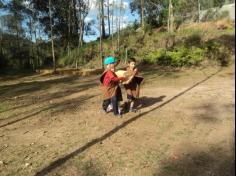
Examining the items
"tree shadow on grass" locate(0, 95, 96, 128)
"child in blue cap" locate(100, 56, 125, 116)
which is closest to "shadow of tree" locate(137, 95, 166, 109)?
"child in blue cap" locate(100, 56, 125, 116)

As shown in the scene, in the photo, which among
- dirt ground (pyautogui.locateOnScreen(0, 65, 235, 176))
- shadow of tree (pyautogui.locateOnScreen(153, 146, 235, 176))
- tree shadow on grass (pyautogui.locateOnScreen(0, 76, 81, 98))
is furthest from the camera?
tree shadow on grass (pyautogui.locateOnScreen(0, 76, 81, 98))

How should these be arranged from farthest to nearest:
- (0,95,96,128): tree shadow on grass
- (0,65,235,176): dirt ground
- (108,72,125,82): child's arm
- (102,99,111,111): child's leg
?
(0,95,96,128): tree shadow on grass
(102,99,111,111): child's leg
(108,72,125,82): child's arm
(0,65,235,176): dirt ground

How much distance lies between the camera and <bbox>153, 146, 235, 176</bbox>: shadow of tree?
152 inches

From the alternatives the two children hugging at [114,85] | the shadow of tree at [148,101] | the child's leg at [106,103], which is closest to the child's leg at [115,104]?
the two children hugging at [114,85]

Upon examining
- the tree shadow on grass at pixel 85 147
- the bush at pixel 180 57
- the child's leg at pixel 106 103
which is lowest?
the tree shadow on grass at pixel 85 147

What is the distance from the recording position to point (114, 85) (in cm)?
683

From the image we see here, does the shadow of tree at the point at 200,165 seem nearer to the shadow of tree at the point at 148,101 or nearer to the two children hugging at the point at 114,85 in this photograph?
the two children hugging at the point at 114,85

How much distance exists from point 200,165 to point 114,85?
10.6 feet

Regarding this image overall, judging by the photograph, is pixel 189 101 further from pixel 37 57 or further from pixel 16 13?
pixel 16 13

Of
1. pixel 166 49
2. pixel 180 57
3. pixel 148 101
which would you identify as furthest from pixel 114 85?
pixel 166 49

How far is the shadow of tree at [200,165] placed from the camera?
3861 mm

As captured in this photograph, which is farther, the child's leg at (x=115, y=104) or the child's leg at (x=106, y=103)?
the child's leg at (x=106, y=103)

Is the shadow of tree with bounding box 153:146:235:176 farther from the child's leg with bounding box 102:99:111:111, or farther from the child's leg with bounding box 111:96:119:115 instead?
the child's leg with bounding box 102:99:111:111

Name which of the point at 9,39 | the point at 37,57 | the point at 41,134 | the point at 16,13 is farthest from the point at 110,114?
the point at 9,39
